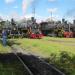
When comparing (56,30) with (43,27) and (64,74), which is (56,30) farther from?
(64,74)

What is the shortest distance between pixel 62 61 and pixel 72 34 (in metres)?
55.8

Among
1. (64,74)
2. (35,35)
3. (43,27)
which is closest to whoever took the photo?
(64,74)

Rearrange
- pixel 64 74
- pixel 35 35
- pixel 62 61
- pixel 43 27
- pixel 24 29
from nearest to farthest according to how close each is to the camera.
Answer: pixel 64 74 < pixel 62 61 < pixel 35 35 < pixel 24 29 < pixel 43 27

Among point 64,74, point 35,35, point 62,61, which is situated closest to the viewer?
point 64,74

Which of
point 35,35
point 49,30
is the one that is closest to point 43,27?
point 49,30

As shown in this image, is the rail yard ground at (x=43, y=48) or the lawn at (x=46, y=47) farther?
the rail yard ground at (x=43, y=48)

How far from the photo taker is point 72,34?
3000 inches

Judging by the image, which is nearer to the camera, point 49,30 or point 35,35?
point 35,35

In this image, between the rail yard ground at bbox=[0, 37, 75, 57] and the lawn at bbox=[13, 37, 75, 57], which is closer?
the lawn at bbox=[13, 37, 75, 57]

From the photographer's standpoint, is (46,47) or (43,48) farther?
(46,47)

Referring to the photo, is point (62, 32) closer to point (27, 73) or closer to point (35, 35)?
point (35, 35)

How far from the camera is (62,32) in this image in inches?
2938

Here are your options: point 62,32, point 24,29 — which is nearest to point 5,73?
point 62,32

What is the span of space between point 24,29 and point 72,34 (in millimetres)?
11820
